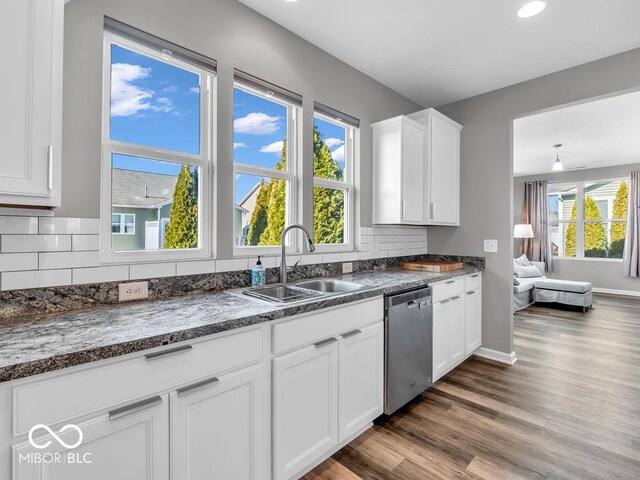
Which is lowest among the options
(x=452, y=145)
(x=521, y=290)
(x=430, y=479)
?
(x=430, y=479)

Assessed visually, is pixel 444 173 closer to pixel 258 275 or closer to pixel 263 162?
pixel 263 162

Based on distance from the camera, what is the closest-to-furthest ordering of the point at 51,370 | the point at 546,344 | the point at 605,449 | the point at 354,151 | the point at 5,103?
the point at 51,370, the point at 5,103, the point at 605,449, the point at 354,151, the point at 546,344

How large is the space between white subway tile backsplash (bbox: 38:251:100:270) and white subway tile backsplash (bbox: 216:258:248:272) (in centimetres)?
63

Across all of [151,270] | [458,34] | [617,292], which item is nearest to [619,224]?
[617,292]

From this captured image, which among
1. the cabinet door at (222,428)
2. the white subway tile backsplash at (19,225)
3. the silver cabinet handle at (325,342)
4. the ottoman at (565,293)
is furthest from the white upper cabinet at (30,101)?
the ottoman at (565,293)

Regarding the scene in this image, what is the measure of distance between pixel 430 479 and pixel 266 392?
3.33ft

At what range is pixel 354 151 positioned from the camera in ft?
9.95

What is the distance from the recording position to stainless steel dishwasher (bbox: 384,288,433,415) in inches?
85.8

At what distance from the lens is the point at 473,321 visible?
3.30 meters

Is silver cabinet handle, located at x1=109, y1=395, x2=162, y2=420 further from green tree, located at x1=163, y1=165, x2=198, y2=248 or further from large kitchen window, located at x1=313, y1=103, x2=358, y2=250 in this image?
large kitchen window, located at x1=313, y1=103, x2=358, y2=250

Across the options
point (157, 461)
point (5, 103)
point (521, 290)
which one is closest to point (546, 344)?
point (521, 290)

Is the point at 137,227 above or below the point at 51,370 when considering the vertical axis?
above

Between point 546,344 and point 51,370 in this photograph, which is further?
point 546,344

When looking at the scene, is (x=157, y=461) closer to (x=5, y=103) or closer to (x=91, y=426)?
(x=91, y=426)
